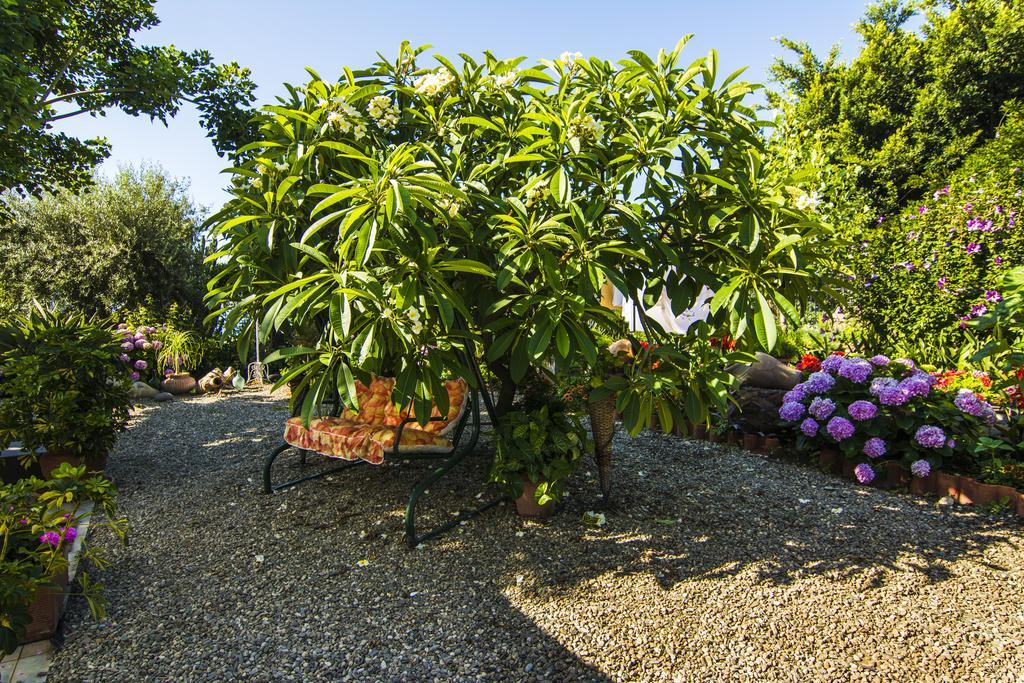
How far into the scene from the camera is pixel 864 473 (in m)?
3.18

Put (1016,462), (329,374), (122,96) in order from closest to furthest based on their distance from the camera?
(329,374), (1016,462), (122,96)

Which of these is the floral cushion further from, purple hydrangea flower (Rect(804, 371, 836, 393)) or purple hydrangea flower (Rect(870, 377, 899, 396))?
purple hydrangea flower (Rect(870, 377, 899, 396))

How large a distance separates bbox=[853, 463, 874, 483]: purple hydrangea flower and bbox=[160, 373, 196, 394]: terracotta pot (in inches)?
288

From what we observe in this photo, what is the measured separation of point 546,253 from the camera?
2.13 meters

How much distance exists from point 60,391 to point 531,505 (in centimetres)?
265

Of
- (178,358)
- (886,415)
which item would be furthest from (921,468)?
(178,358)

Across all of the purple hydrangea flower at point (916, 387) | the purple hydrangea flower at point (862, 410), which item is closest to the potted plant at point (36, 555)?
the purple hydrangea flower at point (862, 410)

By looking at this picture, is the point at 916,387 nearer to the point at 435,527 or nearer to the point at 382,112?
the point at 435,527

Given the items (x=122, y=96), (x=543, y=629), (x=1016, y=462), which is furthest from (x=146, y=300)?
(x=1016, y=462)

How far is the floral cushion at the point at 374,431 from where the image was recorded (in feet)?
9.48

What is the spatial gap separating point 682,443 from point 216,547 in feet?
9.69

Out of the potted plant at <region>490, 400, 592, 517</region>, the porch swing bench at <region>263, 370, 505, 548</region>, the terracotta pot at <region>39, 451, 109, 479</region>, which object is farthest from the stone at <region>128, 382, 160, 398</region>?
the potted plant at <region>490, 400, 592, 517</region>

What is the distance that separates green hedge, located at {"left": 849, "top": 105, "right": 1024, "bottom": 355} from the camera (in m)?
5.04

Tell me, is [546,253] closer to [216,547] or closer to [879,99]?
[216,547]
